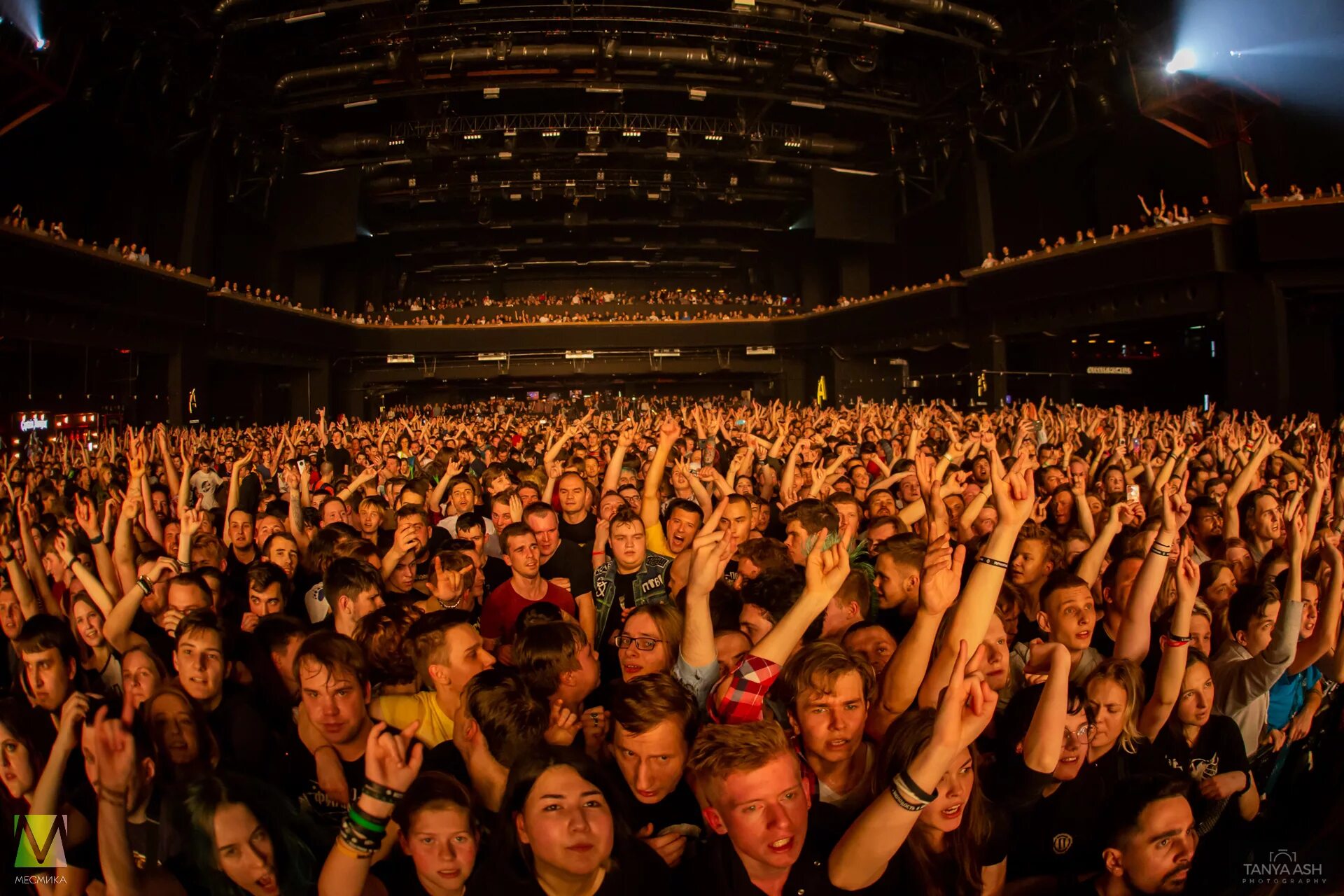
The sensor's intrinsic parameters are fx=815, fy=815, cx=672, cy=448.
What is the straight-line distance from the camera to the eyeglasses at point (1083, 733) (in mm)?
2412

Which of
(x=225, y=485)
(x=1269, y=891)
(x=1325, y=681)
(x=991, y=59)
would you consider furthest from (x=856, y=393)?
(x=1269, y=891)

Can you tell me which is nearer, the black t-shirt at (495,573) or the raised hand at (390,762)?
the raised hand at (390,762)

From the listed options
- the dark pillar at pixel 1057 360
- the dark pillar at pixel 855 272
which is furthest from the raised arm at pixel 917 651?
the dark pillar at pixel 855 272

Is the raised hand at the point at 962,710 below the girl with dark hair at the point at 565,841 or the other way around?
the other way around

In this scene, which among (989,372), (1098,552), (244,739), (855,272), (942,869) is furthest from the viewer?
(855,272)

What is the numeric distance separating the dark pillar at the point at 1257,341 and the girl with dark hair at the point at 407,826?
52.5 ft

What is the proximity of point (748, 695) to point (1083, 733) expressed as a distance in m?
1.01

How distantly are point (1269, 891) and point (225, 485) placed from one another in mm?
9161

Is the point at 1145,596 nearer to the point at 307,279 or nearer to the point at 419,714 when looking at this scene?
the point at 419,714

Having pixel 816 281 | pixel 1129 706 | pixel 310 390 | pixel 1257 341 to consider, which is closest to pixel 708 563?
pixel 1129 706

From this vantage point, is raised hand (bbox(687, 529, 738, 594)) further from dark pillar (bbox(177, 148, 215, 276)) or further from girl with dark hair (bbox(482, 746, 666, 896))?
dark pillar (bbox(177, 148, 215, 276))

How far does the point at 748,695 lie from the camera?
2387 mm

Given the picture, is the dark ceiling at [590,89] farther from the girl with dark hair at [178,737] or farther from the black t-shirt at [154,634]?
the girl with dark hair at [178,737]

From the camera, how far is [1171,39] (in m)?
15.0
